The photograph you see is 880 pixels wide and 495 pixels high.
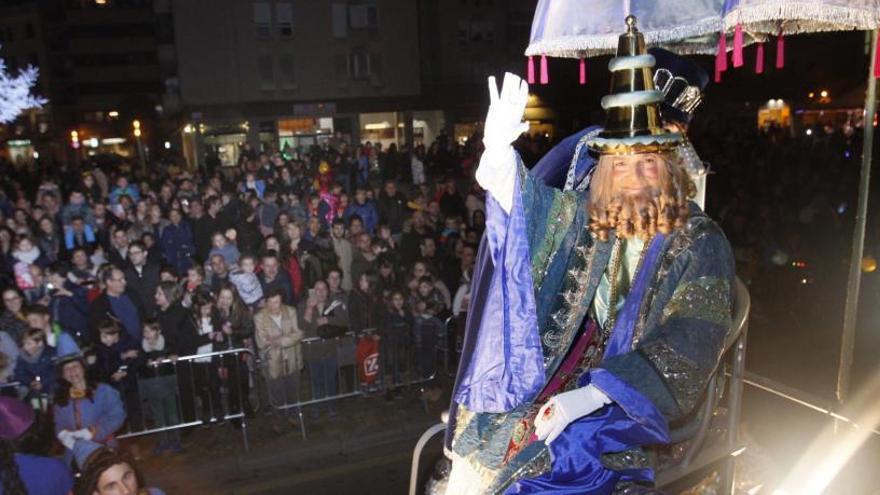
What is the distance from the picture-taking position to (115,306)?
714 cm

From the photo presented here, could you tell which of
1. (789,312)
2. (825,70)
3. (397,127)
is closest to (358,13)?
(397,127)

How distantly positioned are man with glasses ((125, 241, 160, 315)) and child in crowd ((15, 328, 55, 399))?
4.22 ft

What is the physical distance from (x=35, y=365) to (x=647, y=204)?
5788mm

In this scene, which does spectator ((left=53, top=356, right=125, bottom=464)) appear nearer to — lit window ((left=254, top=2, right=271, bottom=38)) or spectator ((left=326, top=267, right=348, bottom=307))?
spectator ((left=326, top=267, right=348, bottom=307))

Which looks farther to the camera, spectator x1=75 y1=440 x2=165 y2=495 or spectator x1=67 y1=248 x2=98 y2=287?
spectator x1=67 y1=248 x2=98 y2=287

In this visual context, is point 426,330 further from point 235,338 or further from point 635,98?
point 635,98

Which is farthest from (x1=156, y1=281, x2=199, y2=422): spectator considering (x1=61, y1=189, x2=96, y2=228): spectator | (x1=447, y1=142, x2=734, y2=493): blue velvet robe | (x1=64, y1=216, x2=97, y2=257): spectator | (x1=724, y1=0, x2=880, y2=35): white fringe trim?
(x1=724, y1=0, x2=880, y2=35): white fringe trim

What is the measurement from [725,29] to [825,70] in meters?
27.6

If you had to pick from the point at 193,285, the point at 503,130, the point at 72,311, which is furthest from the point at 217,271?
the point at 503,130

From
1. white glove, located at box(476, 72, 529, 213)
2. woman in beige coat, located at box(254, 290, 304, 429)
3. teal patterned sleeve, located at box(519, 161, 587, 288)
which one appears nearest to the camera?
white glove, located at box(476, 72, 529, 213)

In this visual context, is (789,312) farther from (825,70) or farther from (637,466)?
(825,70)

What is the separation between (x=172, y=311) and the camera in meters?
6.89

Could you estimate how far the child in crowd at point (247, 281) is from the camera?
25.9 feet

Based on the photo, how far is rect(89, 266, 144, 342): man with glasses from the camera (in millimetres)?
7082
